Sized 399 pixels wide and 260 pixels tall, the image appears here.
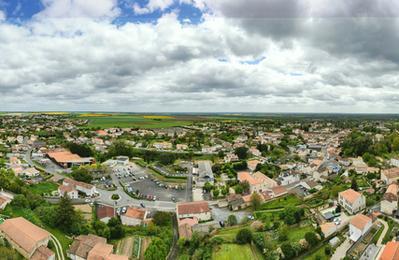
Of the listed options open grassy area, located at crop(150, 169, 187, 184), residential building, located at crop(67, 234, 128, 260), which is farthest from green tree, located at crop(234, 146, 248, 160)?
residential building, located at crop(67, 234, 128, 260)

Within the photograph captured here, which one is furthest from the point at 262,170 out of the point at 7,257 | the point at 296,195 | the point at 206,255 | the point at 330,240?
the point at 7,257

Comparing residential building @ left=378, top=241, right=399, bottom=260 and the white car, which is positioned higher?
residential building @ left=378, top=241, right=399, bottom=260

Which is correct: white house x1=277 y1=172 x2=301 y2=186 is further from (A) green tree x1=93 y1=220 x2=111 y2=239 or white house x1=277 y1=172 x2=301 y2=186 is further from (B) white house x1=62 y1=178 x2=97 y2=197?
(A) green tree x1=93 y1=220 x2=111 y2=239

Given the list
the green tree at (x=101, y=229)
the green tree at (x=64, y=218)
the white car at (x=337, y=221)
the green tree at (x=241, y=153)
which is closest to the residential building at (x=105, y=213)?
the green tree at (x=101, y=229)

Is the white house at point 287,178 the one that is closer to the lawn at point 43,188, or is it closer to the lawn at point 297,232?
the lawn at point 297,232

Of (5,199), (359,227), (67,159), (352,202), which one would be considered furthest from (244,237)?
(67,159)

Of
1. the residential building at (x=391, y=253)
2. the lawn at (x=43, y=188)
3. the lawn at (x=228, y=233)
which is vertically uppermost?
the residential building at (x=391, y=253)
